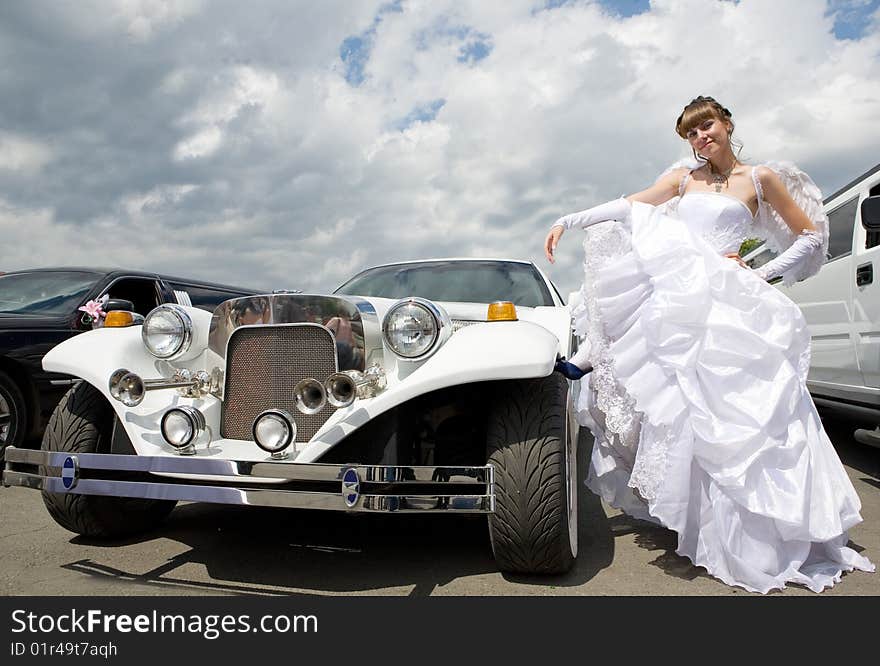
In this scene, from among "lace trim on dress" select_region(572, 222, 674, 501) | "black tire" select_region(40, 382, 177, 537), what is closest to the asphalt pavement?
"black tire" select_region(40, 382, 177, 537)

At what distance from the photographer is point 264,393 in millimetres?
2811

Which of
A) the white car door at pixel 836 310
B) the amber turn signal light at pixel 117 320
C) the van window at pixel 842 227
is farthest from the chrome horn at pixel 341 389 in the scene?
the van window at pixel 842 227

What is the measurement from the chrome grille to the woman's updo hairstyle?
220 centimetres

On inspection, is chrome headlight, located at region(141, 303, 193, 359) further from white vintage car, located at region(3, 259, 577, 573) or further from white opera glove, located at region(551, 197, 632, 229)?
white opera glove, located at region(551, 197, 632, 229)

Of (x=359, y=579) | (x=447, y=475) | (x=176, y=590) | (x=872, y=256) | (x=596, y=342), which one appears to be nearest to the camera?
(x=447, y=475)

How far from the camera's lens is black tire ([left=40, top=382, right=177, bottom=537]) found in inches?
118

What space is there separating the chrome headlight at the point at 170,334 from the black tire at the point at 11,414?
8.57ft

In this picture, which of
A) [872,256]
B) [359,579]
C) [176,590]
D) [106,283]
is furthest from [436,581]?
[106,283]

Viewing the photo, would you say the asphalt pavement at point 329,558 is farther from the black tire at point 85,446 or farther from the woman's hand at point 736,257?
the woman's hand at point 736,257

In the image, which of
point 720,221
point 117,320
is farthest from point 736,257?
point 117,320

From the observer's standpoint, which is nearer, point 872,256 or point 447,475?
point 447,475

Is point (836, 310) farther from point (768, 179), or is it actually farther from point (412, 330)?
point (412, 330)

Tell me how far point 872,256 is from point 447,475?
3.94 metres
